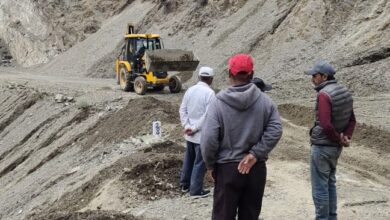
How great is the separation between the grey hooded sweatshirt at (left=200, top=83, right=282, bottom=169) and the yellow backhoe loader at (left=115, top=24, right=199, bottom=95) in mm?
14149

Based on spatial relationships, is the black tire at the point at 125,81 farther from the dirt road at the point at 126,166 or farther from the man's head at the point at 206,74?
the man's head at the point at 206,74

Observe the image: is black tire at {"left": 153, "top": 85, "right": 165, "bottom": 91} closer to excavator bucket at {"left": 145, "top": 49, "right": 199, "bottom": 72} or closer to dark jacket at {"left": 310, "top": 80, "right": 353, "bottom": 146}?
excavator bucket at {"left": 145, "top": 49, "right": 199, "bottom": 72}

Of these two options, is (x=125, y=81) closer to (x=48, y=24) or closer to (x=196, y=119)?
(x=196, y=119)

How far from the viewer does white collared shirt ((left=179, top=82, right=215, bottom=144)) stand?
7.02 m

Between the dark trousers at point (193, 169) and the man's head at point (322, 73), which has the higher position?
the man's head at point (322, 73)

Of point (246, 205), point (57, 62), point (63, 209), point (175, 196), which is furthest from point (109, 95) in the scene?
point (57, 62)

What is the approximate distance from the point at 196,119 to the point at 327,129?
2.05 meters

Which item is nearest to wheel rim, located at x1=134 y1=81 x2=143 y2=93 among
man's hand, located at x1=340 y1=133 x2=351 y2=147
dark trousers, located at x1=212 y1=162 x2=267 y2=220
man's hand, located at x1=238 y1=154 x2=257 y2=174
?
man's hand, located at x1=340 y1=133 x2=351 y2=147

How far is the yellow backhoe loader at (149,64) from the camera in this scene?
18844 millimetres

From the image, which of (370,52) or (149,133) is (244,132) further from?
(370,52)

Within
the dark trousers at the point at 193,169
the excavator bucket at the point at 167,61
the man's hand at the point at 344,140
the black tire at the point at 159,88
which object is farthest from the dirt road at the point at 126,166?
the man's hand at the point at 344,140

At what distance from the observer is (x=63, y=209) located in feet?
28.4

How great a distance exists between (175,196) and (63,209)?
2103 mm

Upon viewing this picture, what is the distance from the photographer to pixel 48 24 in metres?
41.2
